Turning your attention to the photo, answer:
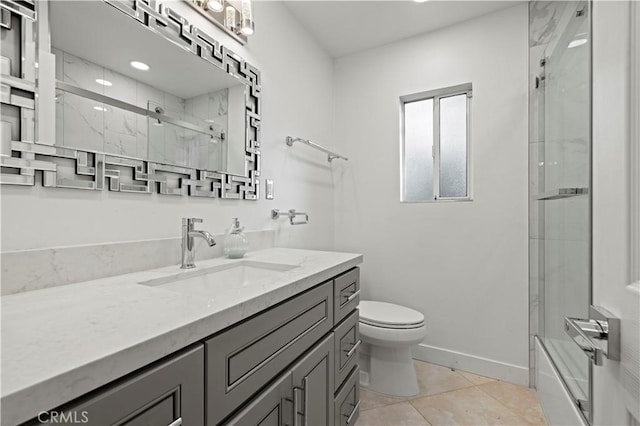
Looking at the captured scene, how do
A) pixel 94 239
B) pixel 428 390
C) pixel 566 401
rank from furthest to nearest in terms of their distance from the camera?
pixel 428 390 < pixel 566 401 < pixel 94 239

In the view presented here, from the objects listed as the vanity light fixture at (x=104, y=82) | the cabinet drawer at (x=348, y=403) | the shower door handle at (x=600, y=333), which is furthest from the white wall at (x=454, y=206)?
the vanity light fixture at (x=104, y=82)

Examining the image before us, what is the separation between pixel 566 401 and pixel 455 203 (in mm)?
1206

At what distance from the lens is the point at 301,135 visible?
2086 mm

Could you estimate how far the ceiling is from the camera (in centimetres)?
188

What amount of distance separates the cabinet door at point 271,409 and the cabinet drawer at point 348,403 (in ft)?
1.49

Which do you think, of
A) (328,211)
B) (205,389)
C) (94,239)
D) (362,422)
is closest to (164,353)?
(205,389)

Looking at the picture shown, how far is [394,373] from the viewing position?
1.75 m

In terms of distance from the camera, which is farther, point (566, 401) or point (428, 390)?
point (428, 390)

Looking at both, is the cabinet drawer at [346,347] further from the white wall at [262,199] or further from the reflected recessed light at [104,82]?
the reflected recessed light at [104,82]

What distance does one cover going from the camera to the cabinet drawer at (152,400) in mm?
404

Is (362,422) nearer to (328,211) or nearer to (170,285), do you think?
(170,285)

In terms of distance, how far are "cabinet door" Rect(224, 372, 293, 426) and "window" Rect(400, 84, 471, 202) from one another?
1.78 meters

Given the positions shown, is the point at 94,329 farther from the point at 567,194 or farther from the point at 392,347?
the point at 567,194

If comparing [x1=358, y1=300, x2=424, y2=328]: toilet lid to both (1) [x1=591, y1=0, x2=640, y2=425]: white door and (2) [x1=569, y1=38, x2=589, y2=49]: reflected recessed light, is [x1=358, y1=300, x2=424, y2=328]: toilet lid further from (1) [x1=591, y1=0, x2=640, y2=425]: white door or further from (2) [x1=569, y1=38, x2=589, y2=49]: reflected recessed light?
(2) [x1=569, y1=38, x2=589, y2=49]: reflected recessed light
